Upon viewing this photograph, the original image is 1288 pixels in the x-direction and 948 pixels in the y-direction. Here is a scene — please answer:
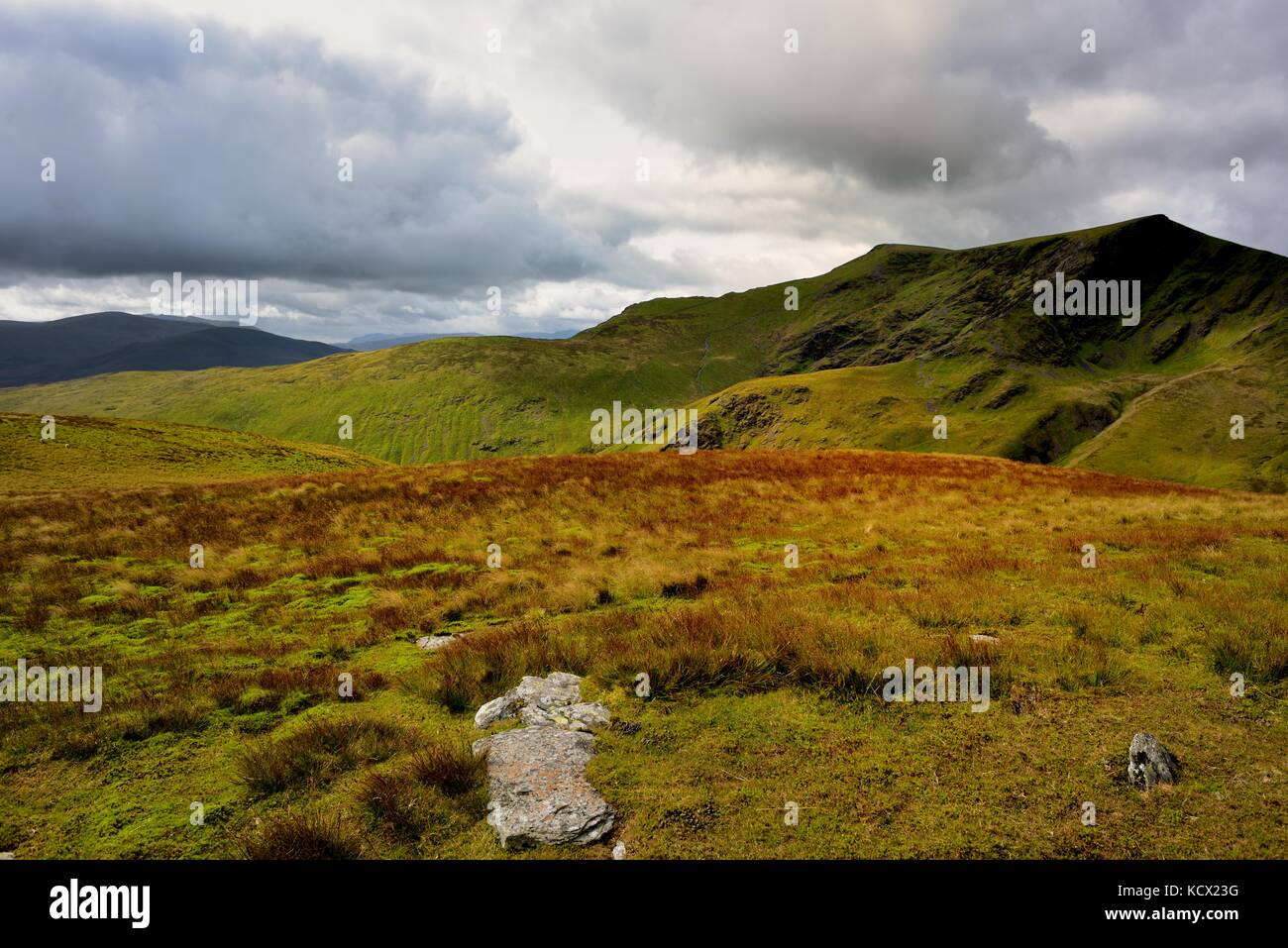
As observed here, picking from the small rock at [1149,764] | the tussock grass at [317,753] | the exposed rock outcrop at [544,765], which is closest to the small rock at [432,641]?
the exposed rock outcrop at [544,765]

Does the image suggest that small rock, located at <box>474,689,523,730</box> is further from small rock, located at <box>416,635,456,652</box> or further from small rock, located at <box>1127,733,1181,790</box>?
small rock, located at <box>1127,733,1181,790</box>

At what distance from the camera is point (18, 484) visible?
35.3 metres

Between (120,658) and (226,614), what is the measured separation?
2.43 metres

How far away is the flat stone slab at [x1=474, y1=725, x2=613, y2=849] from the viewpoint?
5.05 metres

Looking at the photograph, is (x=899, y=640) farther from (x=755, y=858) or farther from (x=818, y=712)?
(x=755, y=858)

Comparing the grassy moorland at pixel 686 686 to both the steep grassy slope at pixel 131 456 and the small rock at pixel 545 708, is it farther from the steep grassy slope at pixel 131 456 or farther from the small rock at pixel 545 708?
the steep grassy slope at pixel 131 456

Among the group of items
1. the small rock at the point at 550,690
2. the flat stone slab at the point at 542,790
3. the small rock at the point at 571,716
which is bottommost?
the flat stone slab at the point at 542,790

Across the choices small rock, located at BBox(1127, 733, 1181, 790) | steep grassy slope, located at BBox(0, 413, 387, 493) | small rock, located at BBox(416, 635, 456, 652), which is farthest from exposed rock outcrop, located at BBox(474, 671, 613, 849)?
steep grassy slope, located at BBox(0, 413, 387, 493)

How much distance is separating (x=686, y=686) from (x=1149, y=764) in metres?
4.88

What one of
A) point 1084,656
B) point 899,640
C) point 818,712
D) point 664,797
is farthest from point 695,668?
point 1084,656

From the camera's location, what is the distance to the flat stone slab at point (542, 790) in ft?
16.6

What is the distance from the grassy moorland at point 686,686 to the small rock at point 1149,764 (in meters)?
0.15

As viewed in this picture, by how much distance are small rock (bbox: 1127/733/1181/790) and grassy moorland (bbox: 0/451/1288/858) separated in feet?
0.48

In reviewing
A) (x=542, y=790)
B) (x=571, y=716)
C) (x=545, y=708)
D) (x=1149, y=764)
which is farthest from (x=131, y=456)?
(x=1149, y=764)
